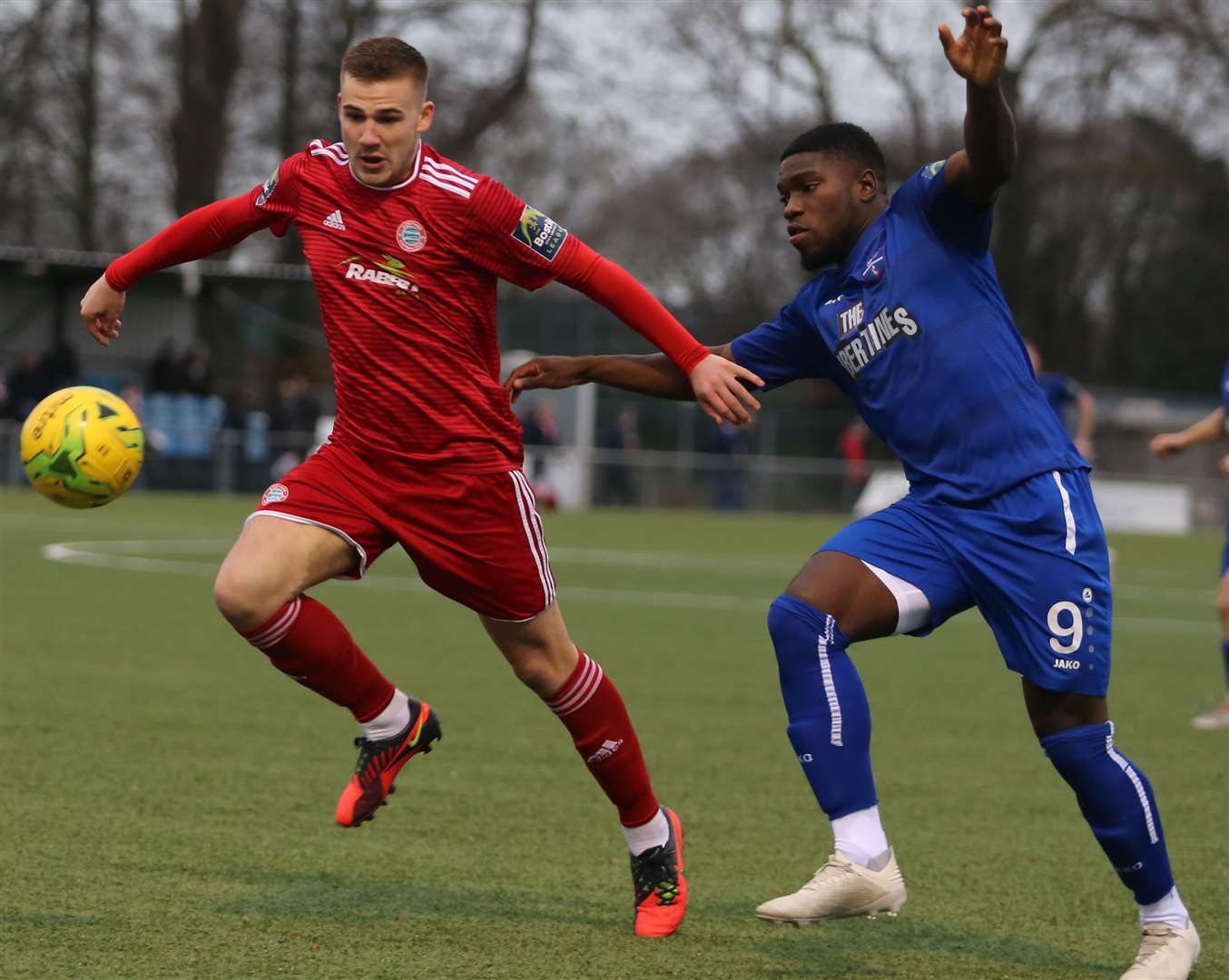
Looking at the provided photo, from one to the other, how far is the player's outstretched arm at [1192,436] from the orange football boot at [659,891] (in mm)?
4359

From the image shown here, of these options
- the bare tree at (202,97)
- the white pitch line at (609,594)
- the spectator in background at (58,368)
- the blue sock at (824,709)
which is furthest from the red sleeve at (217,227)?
the bare tree at (202,97)

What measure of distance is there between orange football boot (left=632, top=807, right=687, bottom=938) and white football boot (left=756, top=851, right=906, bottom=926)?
0.62 metres

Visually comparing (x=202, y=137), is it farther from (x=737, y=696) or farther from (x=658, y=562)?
(x=737, y=696)

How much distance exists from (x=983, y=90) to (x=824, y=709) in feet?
5.11

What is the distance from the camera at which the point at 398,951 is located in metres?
4.71

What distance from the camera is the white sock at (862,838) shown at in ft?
15.2

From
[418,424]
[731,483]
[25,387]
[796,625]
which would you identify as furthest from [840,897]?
[731,483]

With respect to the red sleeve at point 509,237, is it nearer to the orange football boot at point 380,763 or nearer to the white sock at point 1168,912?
the orange football boot at point 380,763

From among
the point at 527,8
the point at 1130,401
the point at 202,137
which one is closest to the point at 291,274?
the point at 202,137

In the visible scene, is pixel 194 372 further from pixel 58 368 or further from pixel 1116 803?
pixel 1116 803

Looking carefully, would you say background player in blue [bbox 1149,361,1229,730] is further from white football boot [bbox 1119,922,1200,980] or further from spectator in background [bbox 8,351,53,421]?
spectator in background [bbox 8,351,53,421]

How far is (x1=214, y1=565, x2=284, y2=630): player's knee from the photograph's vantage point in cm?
509

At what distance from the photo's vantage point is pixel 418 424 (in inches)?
209

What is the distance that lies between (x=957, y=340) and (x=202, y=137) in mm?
33652
